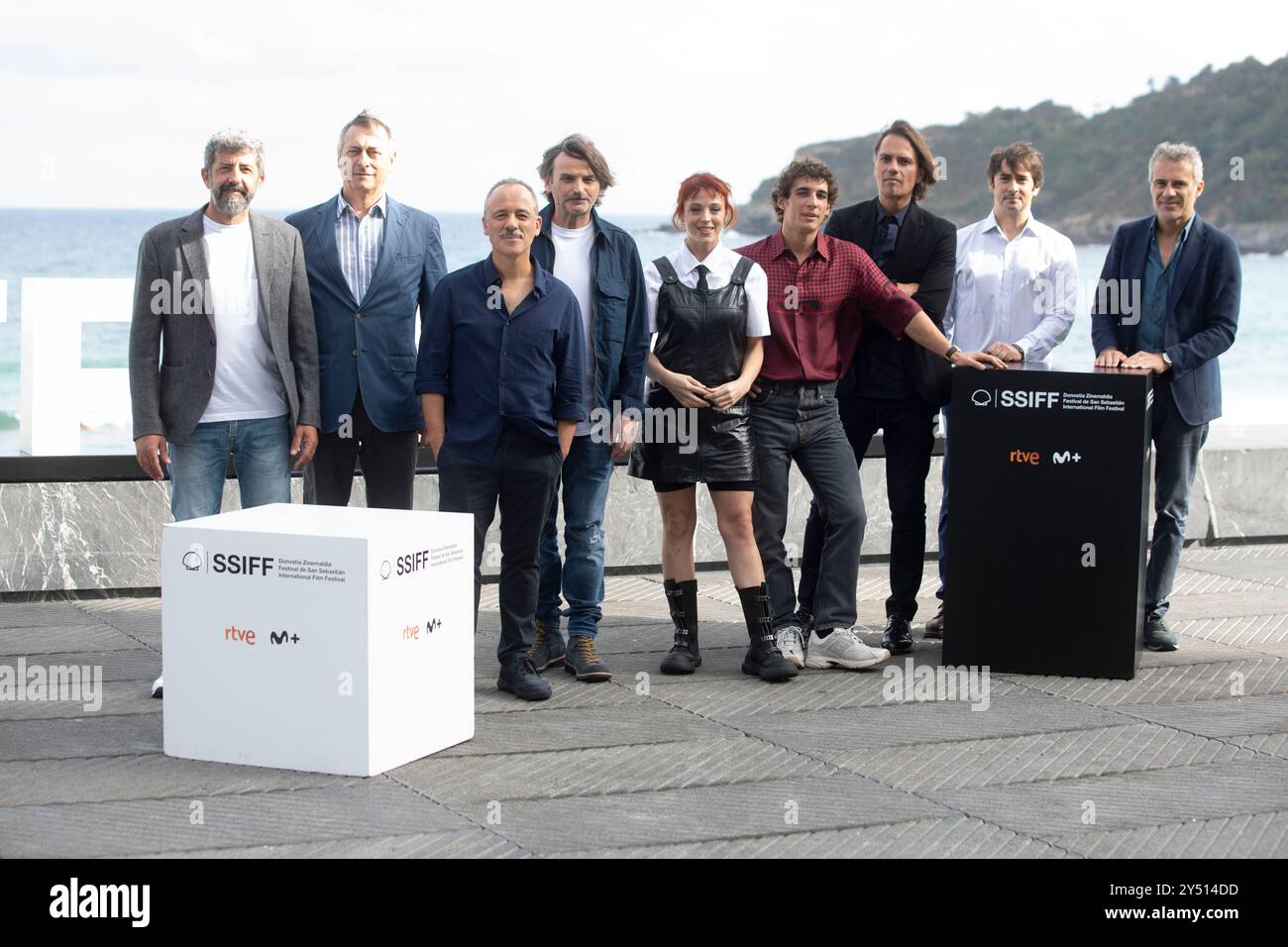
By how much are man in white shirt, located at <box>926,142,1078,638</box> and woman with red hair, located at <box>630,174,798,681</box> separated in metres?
1.10

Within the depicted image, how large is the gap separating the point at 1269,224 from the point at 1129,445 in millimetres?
43155

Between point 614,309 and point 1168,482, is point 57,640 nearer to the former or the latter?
point 614,309

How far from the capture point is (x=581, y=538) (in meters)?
6.07

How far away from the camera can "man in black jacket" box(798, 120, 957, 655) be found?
6.42m

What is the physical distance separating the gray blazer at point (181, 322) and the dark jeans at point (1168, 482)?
11.5 ft

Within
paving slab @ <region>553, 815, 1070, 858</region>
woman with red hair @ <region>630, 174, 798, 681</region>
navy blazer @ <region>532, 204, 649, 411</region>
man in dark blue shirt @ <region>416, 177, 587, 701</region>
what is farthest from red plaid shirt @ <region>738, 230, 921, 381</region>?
paving slab @ <region>553, 815, 1070, 858</region>

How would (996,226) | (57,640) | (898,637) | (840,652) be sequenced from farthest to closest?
(996,226), (57,640), (898,637), (840,652)

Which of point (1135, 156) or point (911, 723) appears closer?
point (911, 723)

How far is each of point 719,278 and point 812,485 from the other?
94 cm

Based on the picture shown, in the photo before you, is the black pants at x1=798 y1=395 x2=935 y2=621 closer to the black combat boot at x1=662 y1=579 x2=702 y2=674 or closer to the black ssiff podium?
the black ssiff podium

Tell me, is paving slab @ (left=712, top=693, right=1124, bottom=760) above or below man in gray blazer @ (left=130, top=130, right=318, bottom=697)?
below

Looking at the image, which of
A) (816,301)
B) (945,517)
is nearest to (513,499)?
(816,301)
